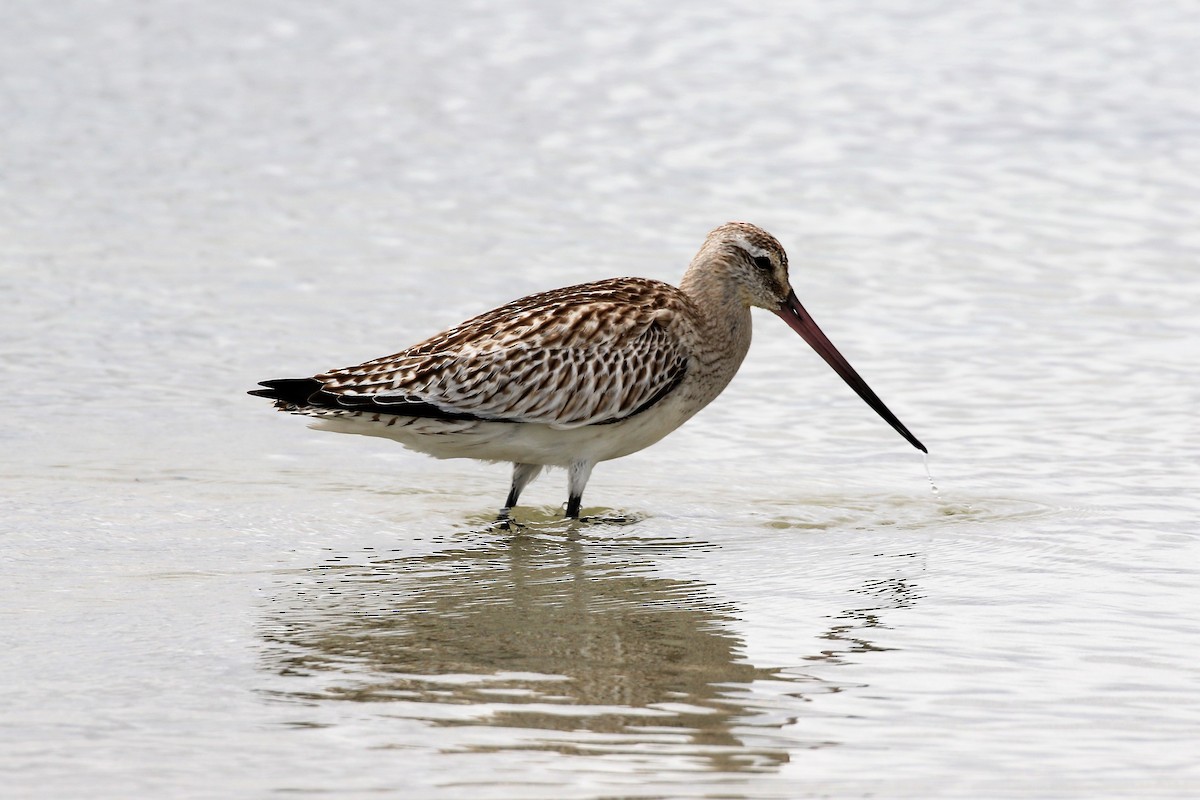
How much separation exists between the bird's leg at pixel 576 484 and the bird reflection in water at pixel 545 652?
0.37 meters

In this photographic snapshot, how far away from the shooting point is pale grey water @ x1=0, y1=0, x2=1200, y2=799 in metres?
5.80

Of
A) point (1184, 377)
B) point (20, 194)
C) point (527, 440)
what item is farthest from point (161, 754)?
point (20, 194)

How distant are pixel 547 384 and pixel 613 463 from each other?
1664 millimetres

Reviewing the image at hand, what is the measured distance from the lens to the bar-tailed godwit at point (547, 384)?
27.5 ft

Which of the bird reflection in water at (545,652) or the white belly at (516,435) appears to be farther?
the white belly at (516,435)

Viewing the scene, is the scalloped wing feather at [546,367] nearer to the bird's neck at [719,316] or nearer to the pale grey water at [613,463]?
the bird's neck at [719,316]

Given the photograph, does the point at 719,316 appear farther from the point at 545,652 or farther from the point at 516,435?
the point at 545,652

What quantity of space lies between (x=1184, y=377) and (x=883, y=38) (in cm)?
1121

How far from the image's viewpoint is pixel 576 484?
8641mm

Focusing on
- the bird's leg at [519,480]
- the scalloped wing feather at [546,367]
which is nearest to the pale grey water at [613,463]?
the bird's leg at [519,480]

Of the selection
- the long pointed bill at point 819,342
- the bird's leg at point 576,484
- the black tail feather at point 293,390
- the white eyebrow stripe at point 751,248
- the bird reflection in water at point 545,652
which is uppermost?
the white eyebrow stripe at point 751,248

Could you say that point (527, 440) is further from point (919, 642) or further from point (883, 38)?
point (883, 38)

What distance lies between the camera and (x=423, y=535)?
8500 mm

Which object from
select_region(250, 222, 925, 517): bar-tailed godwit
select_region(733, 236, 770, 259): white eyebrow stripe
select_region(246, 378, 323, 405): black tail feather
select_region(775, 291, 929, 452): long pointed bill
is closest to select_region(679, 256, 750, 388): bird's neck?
select_region(250, 222, 925, 517): bar-tailed godwit
